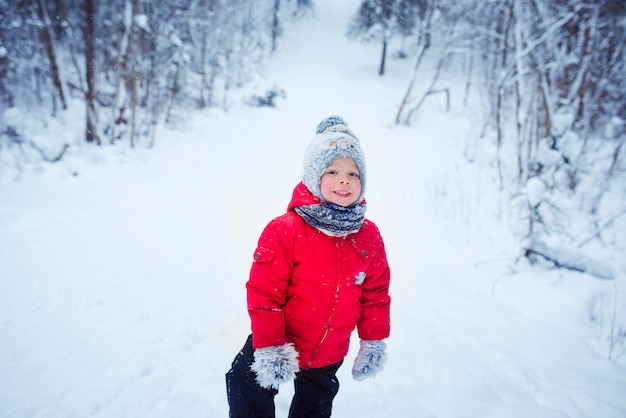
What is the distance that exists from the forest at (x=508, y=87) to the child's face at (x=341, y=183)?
12.0 ft

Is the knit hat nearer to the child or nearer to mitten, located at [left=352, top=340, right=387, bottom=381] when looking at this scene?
the child

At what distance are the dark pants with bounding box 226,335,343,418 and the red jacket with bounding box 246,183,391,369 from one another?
12cm

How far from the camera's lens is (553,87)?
22.5ft

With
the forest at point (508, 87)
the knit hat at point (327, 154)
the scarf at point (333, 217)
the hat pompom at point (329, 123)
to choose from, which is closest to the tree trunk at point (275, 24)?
the forest at point (508, 87)

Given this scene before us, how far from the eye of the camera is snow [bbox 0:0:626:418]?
77.8 inches

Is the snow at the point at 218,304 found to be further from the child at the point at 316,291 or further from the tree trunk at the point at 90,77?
the tree trunk at the point at 90,77

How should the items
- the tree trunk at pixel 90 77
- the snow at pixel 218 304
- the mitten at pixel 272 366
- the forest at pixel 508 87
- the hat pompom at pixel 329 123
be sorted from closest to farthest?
1. the mitten at pixel 272 366
2. the hat pompom at pixel 329 123
3. the snow at pixel 218 304
4. the forest at pixel 508 87
5. the tree trunk at pixel 90 77

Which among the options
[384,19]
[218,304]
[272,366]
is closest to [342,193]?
[272,366]

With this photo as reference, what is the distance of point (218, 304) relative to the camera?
9.81 feet

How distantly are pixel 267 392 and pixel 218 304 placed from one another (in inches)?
68.9

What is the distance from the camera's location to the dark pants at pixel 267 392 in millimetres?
1398

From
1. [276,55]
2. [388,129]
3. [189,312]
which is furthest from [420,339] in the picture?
[276,55]

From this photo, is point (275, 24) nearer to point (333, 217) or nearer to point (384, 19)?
point (384, 19)

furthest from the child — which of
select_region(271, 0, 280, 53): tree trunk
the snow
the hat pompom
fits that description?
select_region(271, 0, 280, 53): tree trunk
